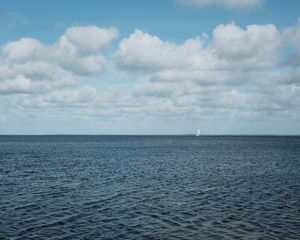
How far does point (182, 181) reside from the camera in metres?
63.0

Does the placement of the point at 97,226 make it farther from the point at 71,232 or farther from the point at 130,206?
the point at 130,206

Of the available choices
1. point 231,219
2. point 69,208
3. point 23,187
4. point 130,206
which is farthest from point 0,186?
point 231,219


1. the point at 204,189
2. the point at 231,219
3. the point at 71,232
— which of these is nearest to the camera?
the point at 71,232

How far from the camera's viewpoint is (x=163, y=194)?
164 feet

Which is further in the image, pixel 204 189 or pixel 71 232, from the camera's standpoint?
pixel 204 189

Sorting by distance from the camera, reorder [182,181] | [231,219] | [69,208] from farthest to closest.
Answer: [182,181] < [69,208] < [231,219]

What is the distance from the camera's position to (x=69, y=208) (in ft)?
134

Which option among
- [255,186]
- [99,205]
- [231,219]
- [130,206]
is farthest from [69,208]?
[255,186]

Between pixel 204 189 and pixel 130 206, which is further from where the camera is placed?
pixel 204 189

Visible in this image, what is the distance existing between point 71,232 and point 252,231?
15813 millimetres

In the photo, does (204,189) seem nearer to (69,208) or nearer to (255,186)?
(255,186)

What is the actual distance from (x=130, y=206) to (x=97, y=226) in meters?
8.95

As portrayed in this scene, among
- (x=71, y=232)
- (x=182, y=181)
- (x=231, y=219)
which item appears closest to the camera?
(x=71, y=232)

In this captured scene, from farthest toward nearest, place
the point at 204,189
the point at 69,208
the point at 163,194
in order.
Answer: the point at 204,189, the point at 163,194, the point at 69,208
